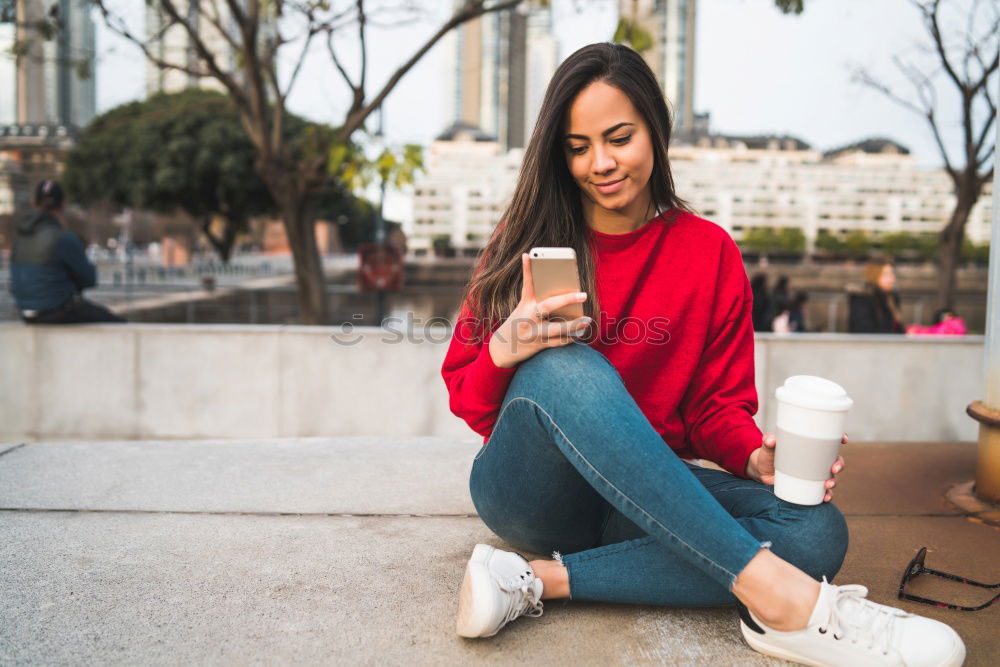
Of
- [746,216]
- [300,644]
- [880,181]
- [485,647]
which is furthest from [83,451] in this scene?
[880,181]

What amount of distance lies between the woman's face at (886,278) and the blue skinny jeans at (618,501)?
19.7 ft

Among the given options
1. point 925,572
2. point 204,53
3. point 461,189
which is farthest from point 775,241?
point 925,572

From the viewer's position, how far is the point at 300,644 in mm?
1529

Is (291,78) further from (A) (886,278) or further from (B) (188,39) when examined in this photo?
(A) (886,278)

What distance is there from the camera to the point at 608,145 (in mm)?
1789

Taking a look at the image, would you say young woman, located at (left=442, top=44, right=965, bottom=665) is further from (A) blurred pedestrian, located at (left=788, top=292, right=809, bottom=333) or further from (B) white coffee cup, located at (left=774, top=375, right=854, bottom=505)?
(A) blurred pedestrian, located at (left=788, top=292, right=809, bottom=333)

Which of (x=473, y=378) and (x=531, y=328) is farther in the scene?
(x=473, y=378)

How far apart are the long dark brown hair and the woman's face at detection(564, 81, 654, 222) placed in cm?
2

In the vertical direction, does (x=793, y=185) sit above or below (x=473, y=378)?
above

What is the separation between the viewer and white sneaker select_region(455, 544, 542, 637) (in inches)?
58.7

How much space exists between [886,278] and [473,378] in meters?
6.40

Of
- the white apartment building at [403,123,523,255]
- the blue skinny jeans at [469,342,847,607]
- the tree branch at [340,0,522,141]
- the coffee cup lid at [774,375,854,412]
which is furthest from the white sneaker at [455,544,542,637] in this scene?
the white apartment building at [403,123,523,255]

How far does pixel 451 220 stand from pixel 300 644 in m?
126

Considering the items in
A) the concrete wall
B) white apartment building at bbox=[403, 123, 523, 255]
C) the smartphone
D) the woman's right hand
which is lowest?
the concrete wall
